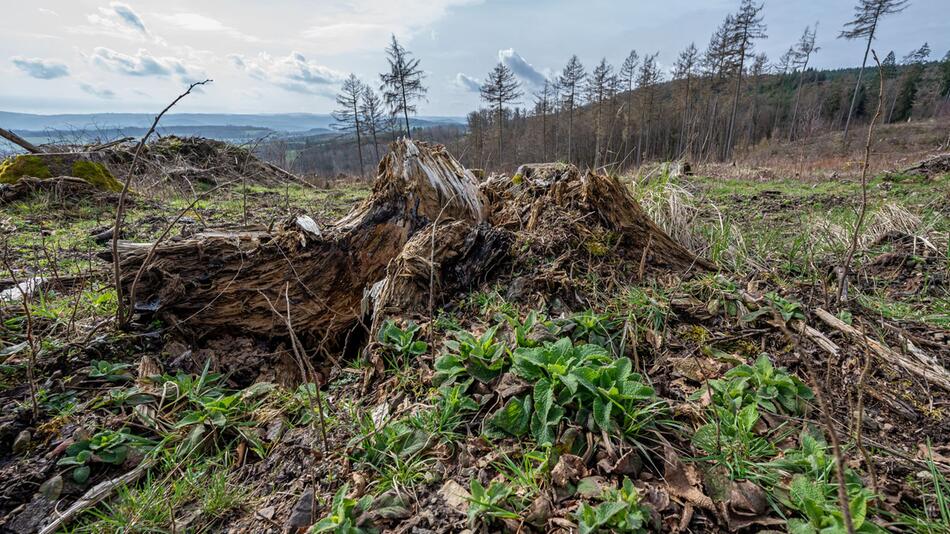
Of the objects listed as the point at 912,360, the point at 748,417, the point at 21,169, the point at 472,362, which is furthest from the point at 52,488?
the point at 21,169

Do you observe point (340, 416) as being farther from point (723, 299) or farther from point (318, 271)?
point (723, 299)

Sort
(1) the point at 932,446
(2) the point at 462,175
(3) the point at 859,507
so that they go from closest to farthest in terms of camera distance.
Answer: (3) the point at 859,507, (1) the point at 932,446, (2) the point at 462,175

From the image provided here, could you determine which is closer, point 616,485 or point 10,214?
point 616,485

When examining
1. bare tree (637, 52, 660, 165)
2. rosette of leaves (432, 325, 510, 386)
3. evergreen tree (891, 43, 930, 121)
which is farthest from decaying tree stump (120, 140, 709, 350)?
evergreen tree (891, 43, 930, 121)

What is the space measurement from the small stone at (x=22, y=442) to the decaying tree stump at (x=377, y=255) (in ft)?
2.62

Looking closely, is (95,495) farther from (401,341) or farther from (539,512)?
(539,512)

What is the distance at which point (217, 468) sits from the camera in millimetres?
1526

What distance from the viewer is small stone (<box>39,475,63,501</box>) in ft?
4.63

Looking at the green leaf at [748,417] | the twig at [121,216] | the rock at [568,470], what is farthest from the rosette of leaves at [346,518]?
the twig at [121,216]

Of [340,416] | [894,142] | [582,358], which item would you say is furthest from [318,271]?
[894,142]

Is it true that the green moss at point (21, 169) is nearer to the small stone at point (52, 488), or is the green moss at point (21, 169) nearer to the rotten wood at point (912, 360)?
the small stone at point (52, 488)

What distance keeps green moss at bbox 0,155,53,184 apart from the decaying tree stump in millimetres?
7387

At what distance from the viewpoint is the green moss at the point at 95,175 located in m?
7.20

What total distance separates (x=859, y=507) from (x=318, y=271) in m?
2.77
